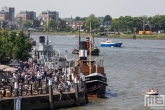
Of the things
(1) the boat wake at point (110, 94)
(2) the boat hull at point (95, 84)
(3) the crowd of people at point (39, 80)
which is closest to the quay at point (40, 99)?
(3) the crowd of people at point (39, 80)

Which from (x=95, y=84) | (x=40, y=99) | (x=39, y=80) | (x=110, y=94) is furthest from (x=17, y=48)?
(x=40, y=99)

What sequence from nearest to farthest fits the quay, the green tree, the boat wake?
the quay, the boat wake, the green tree

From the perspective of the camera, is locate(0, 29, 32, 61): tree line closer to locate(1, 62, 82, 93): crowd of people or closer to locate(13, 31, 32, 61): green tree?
locate(13, 31, 32, 61): green tree

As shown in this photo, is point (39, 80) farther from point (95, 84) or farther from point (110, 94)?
point (110, 94)

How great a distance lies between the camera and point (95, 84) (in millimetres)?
49531

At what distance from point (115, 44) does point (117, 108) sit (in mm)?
128974

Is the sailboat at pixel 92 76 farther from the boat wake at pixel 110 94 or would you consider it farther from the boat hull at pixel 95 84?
the boat wake at pixel 110 94

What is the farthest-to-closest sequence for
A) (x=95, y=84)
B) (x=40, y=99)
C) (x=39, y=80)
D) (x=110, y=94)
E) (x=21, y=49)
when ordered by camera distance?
(x=21, y=49) → (x=110, y=94) → (x=95, y=84) → (x=39, y=80) → (x=40, y=99)

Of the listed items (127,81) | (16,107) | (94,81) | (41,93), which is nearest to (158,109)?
(94,81)

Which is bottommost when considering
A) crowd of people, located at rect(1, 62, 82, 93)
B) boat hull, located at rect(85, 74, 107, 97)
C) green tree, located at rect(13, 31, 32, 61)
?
boat hull, located at rect(85, 74, 107, 97)

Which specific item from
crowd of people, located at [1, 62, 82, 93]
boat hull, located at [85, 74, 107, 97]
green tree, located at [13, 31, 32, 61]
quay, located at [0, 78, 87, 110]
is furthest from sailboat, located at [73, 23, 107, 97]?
green tree, located at [13, 31, 32, 61]

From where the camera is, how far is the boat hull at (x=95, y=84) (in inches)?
1933

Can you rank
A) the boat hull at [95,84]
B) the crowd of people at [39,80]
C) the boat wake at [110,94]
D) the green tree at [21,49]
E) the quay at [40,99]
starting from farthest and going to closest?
the green tree at [21,49] → the boat wake at [110,94] → the boat hull at [95,84] → the crowd of people at [39,80] → the quay at [40,99]

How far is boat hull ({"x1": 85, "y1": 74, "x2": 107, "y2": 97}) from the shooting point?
49094 mm
